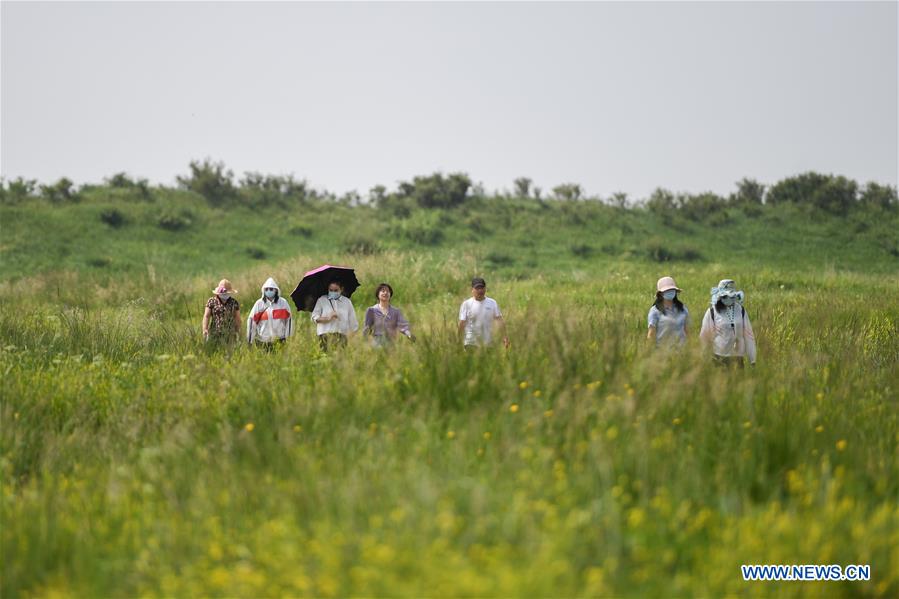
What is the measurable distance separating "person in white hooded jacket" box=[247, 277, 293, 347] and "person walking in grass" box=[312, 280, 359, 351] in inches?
15.2

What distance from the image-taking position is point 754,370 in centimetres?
653

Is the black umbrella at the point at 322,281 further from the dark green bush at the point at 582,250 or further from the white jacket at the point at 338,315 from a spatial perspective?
the dark green bush at the point at 582,250

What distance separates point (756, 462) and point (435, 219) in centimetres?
2795

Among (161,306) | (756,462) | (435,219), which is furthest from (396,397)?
(435,219)

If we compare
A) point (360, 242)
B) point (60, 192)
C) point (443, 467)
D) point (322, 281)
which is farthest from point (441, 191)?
point (443, 467)

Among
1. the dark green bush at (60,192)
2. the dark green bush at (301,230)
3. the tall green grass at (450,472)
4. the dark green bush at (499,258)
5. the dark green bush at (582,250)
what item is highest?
the dark green bush at (60,192)

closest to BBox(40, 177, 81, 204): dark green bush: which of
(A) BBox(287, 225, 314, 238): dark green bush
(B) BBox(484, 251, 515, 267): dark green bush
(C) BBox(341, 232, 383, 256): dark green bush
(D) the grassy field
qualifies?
(A) BBox(287, 225, 314, 238): dark green bush

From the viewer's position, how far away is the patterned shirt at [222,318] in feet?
31.8

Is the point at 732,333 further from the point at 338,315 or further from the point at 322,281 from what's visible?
the point at 322,281

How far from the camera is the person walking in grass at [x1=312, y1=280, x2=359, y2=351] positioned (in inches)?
373

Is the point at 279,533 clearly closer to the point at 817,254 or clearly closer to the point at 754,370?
the point at 754,370

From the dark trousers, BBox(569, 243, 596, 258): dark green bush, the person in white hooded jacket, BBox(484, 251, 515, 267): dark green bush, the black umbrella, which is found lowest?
the dark trousers

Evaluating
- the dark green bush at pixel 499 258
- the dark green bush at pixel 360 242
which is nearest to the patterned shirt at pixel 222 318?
the dark green bush at pixel 360 242

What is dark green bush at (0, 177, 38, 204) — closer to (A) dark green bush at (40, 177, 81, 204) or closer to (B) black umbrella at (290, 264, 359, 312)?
(A) dark green bush at (40, 177, 81, 204)
